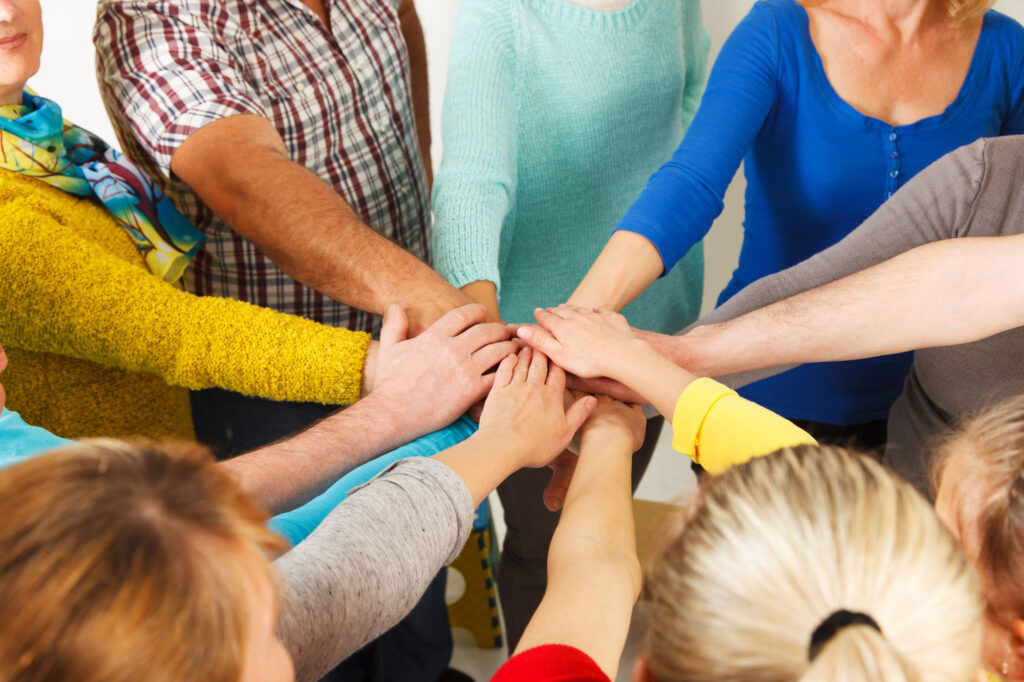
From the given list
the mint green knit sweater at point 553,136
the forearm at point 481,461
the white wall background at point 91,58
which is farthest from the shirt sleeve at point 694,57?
the forearm at point 481,461

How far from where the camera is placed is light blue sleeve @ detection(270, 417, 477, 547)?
77cm

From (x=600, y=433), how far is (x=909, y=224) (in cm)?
46

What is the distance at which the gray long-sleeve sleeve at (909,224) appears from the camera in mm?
969

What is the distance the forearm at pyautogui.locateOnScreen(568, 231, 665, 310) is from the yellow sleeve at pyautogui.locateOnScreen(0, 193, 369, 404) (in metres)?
0.34

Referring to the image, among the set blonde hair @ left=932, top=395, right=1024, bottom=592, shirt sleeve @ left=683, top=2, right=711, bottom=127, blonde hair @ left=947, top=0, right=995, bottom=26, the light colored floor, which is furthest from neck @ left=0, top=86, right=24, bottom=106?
the light colored floor

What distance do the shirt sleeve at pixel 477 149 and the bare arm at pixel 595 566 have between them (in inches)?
12.8

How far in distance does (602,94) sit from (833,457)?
0.83 meters

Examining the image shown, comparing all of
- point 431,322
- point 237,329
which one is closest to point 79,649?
point 237,329

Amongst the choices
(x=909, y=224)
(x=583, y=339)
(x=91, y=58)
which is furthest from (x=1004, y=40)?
(x=91, y=58)

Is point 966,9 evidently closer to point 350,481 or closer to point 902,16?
point 902,16

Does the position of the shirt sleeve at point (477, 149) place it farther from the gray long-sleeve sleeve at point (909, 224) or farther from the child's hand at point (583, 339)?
the gray long-sleeve sleeve at point (909, 224)

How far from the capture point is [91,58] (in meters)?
1.89

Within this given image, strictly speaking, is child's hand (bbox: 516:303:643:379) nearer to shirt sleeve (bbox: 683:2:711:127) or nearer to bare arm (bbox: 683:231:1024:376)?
bare arm (bbox: 683:231:1024:376)

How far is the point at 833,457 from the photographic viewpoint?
575mm
